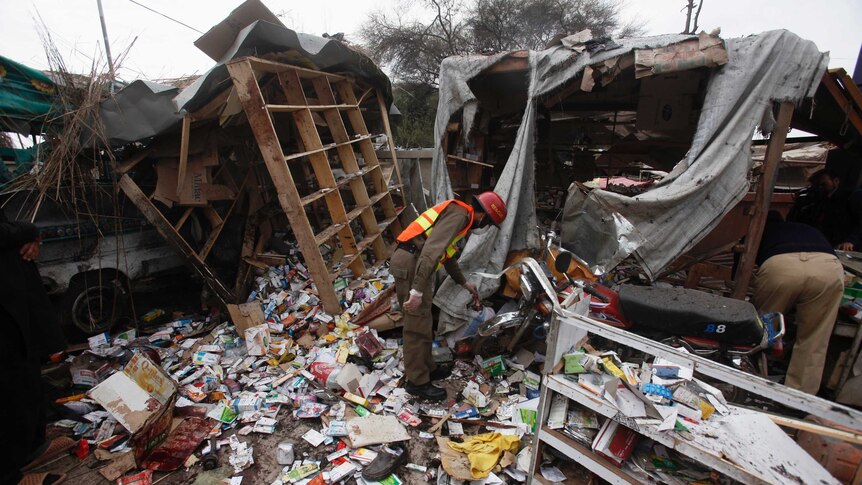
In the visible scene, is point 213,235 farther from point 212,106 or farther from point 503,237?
point 503,237

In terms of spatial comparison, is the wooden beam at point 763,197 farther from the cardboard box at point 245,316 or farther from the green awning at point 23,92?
the green awning at point 23,92

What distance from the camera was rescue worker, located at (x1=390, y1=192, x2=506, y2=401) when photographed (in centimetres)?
289

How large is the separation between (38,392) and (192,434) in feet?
3.28

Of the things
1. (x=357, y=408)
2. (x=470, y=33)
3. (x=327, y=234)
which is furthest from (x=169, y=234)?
(x=470, y=33)

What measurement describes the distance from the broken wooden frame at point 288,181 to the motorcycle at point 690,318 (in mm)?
2379

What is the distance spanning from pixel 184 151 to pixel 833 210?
320 inches

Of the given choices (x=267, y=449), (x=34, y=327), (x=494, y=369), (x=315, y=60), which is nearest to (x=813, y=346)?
(x=494, y=369)

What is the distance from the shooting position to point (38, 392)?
243cm

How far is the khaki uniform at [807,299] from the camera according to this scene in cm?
293

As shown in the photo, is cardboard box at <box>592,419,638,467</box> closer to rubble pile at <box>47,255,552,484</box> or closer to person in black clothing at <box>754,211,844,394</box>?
rubble pile at <box>47,255,552,484</box>

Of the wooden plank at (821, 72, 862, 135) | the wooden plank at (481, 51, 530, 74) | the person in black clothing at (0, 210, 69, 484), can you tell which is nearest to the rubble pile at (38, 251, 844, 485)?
the person in black clothing at (0, 210, 69, 484)

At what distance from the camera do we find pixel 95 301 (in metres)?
4.13

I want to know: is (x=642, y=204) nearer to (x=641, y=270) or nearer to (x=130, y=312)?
(x=641, y=270)

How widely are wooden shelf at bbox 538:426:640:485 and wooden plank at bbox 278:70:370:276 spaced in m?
3.14
